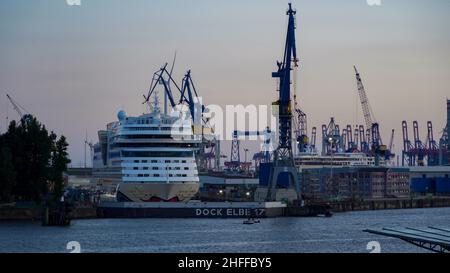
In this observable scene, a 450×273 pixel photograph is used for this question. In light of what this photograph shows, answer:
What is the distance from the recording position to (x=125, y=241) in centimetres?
3934

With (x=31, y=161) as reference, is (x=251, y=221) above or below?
below

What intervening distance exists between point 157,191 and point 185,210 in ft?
7.79

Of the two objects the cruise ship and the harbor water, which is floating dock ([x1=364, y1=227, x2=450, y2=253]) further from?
the cruise ship

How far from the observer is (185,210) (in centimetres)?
6359

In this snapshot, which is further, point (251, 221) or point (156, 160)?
point (156, 160)

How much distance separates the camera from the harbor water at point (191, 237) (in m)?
35.1

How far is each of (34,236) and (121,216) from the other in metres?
19.9

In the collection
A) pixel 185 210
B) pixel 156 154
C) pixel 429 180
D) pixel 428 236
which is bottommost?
pixel 428 236

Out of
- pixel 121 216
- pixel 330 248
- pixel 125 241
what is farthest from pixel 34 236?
pixel 121 216

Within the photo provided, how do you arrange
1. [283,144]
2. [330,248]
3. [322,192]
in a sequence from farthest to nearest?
[322,192]
[283,144]
[330,248]

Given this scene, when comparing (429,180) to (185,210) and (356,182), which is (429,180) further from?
(185,210)

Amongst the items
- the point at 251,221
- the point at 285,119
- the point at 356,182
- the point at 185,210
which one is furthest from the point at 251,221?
the point at 356,182
